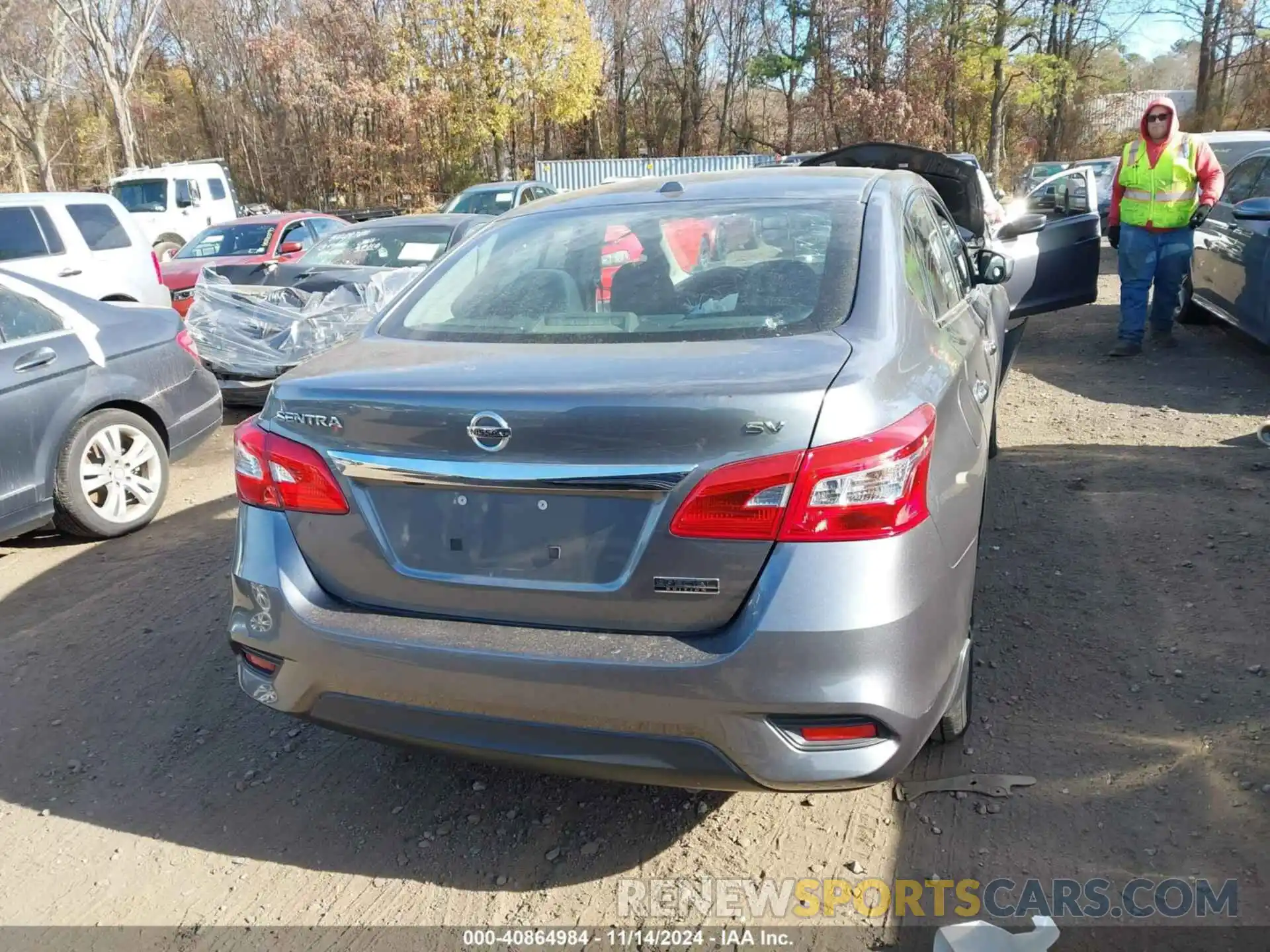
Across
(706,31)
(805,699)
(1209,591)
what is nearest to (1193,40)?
(706,31)

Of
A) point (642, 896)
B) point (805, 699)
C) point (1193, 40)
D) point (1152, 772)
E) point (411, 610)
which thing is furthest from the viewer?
point (1193, 40)

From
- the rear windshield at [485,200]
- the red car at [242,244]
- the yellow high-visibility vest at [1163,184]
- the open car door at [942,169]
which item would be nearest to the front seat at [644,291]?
the open car door at [942,169]

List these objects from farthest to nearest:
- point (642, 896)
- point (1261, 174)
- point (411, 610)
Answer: point (1261, 174) → point (642, 896) → point (411, 610)

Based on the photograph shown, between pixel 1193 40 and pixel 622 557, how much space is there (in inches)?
1725

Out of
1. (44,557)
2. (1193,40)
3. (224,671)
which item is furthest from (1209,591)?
(1193,40)

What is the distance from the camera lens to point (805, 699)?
2.04 metres

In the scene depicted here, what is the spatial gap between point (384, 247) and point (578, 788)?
7.21 meters

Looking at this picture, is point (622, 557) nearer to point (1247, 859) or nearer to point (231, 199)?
point (1247, 859)

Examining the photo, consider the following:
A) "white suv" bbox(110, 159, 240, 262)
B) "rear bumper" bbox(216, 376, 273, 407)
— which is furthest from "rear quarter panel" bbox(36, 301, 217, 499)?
"white suv" bbox(110, 159, 240, 262)

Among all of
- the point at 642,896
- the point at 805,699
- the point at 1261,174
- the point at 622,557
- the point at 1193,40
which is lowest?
the point at 642,896

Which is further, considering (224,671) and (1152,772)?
(224,671)

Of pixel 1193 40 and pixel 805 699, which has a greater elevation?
pixel 1193 40

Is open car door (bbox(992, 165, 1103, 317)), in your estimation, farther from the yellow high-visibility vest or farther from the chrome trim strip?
the chrome trim strip

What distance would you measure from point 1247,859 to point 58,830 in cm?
321
